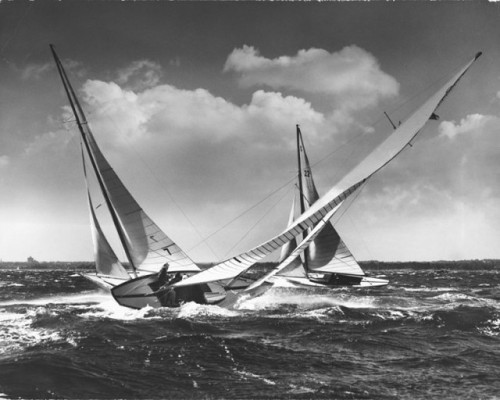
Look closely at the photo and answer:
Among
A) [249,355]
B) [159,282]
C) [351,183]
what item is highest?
[351,183]

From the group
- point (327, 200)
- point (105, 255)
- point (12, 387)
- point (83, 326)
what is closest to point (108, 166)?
point (105, 255)

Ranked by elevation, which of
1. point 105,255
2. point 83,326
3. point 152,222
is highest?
point 152,222

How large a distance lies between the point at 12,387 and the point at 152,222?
14.7m

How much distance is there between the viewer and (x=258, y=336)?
567 inches

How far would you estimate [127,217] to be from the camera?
73.7 feet

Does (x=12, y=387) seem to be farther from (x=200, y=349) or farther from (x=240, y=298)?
(x=240, y=298)

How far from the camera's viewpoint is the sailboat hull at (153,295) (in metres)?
19.3

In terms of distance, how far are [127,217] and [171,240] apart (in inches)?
118

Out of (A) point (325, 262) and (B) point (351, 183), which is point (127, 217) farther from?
(A) point (325, 262)

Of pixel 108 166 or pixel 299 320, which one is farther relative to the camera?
pixel 108 166

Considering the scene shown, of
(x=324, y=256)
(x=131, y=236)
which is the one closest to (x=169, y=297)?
(x=131, y=236)

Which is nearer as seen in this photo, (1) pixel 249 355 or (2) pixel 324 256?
(1) pixel 249 355

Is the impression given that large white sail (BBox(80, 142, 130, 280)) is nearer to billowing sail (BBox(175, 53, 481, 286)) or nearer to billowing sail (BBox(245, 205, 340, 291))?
billowing sail (BBox(175, 53, 481, 286))

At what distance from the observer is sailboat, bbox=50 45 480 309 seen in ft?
54.1
